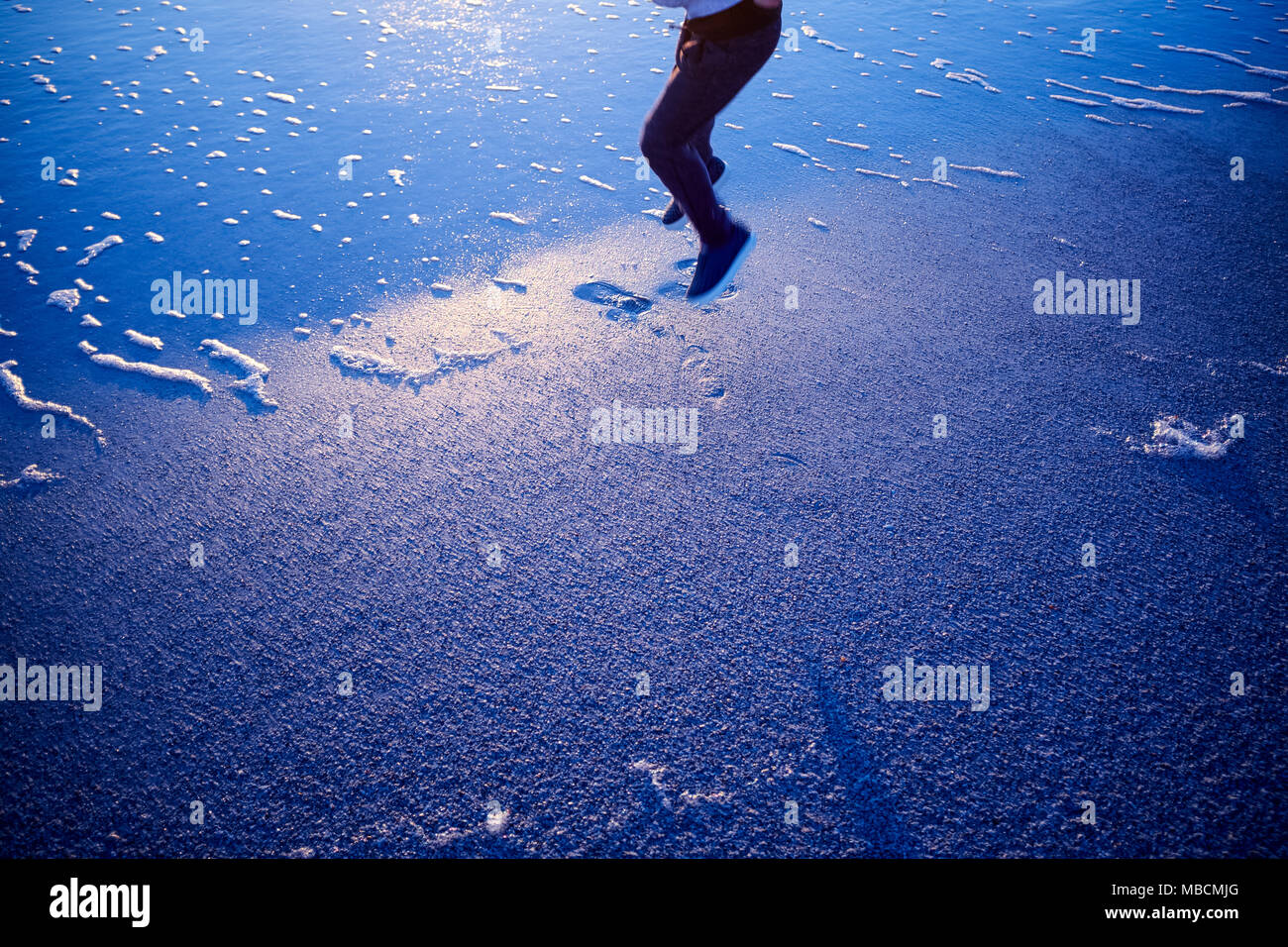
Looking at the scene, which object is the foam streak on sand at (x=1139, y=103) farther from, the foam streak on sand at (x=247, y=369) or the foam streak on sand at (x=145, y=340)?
the foam streak on sand at (x=145, y=340)

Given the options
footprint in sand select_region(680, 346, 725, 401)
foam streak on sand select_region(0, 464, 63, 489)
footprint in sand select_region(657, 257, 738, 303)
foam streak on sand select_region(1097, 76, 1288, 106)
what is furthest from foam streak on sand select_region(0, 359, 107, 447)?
foam streak on sand select_region(1097, 76, 1288, 106)

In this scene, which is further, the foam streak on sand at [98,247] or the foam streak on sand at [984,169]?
the foam streak on sand at [984,169]

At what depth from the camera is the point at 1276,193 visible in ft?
16.1

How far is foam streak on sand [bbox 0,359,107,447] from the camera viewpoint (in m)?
3.03

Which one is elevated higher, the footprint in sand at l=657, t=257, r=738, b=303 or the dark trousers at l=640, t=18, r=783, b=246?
the dark trousers at l=640, t=18, r=783, b=246

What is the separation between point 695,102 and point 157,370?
122 inches

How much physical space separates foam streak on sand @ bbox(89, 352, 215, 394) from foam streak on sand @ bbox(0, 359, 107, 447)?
0.33m

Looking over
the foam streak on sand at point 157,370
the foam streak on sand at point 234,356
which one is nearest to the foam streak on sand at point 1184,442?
the foam streak on sand at point 234,356

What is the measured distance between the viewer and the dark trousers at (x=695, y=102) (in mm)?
2311

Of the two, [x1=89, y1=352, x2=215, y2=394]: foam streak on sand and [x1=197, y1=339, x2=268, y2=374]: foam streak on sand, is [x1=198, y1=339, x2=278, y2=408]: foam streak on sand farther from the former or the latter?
[x1=89, y1=352, x2=215, y2=394]: foam streak on sand

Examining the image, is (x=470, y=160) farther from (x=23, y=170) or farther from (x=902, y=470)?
(x=902, y=470)

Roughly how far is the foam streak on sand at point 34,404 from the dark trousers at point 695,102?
9.65 feet
